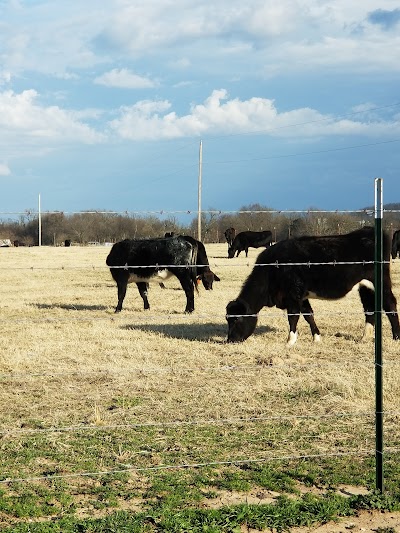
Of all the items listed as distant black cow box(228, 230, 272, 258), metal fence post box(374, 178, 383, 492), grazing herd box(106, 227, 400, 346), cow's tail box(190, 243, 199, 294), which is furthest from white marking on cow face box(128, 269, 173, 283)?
distant black cow box(228, 230, 272, 258)

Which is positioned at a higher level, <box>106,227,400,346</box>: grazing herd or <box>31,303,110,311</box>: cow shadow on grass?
<box>106,227,400,346</box>: grazing herd

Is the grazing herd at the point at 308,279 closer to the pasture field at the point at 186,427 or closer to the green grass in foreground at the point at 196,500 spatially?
the pasture field at the point at 186,427

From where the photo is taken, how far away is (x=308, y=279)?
37.3 feet

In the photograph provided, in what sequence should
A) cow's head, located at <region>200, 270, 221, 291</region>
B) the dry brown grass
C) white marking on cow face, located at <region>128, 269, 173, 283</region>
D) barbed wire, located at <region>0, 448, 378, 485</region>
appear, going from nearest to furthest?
barbed wire, located at <region>0, 448, 378, 485</region>, the dry brown grass, white marking on cow face, located at <region>128, 269, 173, 283</region>, cow's head, located at <region>200, 270, 221, 291</region>

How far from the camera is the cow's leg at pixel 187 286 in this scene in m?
15.1

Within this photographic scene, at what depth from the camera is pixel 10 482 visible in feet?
17.3

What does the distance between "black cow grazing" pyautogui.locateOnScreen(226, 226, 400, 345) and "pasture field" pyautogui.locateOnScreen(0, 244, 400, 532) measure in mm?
493

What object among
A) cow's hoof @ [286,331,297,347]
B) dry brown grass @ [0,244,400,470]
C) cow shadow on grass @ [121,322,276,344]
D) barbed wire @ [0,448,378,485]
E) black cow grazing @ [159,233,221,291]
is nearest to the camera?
barbed wire @ [0,448,378,485]

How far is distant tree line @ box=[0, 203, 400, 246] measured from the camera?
31.8 meters

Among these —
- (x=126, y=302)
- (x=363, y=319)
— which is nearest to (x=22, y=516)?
(x=363, y=319)

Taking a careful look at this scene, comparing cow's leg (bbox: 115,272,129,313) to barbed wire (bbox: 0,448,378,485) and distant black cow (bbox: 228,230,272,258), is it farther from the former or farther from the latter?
distant black cow (bbox: 228,230,272,258)

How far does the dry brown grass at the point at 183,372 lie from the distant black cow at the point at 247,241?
2100 cm

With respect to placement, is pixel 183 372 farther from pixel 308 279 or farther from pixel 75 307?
pixel 75 307

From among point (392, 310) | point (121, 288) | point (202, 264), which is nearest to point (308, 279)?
point (392, 310)
